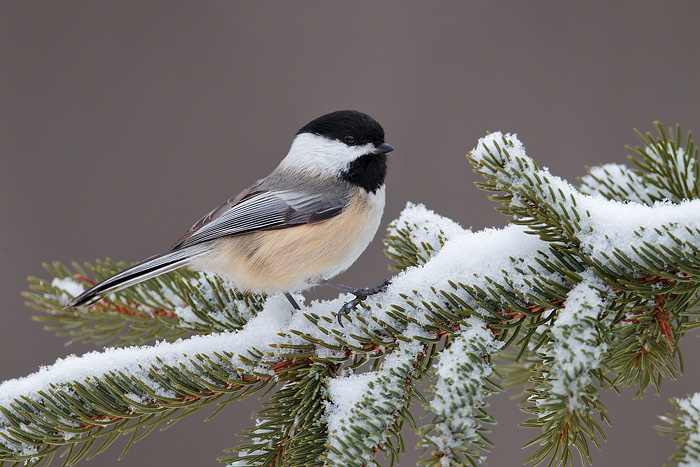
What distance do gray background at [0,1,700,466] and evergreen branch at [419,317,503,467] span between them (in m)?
1.94

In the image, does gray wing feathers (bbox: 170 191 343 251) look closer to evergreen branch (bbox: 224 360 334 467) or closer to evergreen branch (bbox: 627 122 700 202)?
evergreen branch (bbox: 224 360 334 467)

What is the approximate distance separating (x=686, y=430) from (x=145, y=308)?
4.13 feet

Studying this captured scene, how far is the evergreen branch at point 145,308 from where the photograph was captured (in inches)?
55.5

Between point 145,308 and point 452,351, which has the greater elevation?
point 145,308

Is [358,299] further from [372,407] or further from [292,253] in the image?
[292,253]

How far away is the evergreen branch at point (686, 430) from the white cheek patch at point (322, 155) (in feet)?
3.93

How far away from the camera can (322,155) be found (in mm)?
1833

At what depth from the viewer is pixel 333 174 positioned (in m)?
1.78

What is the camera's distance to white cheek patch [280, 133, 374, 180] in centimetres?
179

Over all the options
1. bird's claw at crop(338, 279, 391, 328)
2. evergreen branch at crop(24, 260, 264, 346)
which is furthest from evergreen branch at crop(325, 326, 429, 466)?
evergreen branch at crop(24, 260, 264, 346)

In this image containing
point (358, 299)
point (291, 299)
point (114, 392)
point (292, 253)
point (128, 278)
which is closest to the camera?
point (114, 392)

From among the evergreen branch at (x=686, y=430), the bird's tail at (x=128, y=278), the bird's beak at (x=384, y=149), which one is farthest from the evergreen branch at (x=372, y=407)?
the bird's beak at (x=384, y=149)

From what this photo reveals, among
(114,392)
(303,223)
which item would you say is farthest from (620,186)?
(114,392)

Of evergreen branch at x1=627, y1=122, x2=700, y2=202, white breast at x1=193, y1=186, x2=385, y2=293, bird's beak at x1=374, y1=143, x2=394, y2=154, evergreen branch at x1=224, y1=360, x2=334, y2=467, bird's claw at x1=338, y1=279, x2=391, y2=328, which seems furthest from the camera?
bird's beak at x1=374, y1=143, x2=394, y2=154
